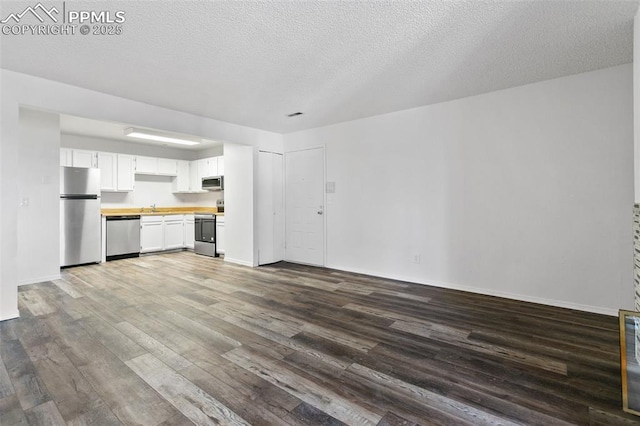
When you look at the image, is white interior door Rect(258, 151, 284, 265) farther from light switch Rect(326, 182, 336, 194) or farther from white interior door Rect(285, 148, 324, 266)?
light switch Rect(326, 182, 336, 194)

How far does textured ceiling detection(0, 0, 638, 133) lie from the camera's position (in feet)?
6.95

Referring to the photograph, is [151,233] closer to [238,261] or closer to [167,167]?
[167,167]

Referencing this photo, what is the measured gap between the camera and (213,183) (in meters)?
7.09

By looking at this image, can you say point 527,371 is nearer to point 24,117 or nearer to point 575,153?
point 575,153

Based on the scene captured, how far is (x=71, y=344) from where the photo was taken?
2.50 metres

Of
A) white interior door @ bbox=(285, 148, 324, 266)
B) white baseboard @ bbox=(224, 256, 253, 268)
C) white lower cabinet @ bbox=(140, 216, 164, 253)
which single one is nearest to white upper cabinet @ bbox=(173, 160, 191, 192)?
white lower cabinet @ bbox=(140, 216, 164, 253)

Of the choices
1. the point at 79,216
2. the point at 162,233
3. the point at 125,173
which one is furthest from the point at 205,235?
the point at 79,216

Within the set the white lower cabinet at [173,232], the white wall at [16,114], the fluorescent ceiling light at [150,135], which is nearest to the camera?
the white wall at [16,114]

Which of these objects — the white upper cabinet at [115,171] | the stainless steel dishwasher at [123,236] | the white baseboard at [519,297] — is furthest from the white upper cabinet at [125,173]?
the white baseboard at [519,297]

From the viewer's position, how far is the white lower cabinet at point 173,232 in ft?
23.5

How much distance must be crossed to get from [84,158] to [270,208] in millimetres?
3913

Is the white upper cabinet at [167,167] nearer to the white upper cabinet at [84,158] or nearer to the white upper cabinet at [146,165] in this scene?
the white upper cabinet at [146,165]

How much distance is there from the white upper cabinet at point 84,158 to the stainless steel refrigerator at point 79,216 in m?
0.58

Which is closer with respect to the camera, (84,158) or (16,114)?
(16,114)
